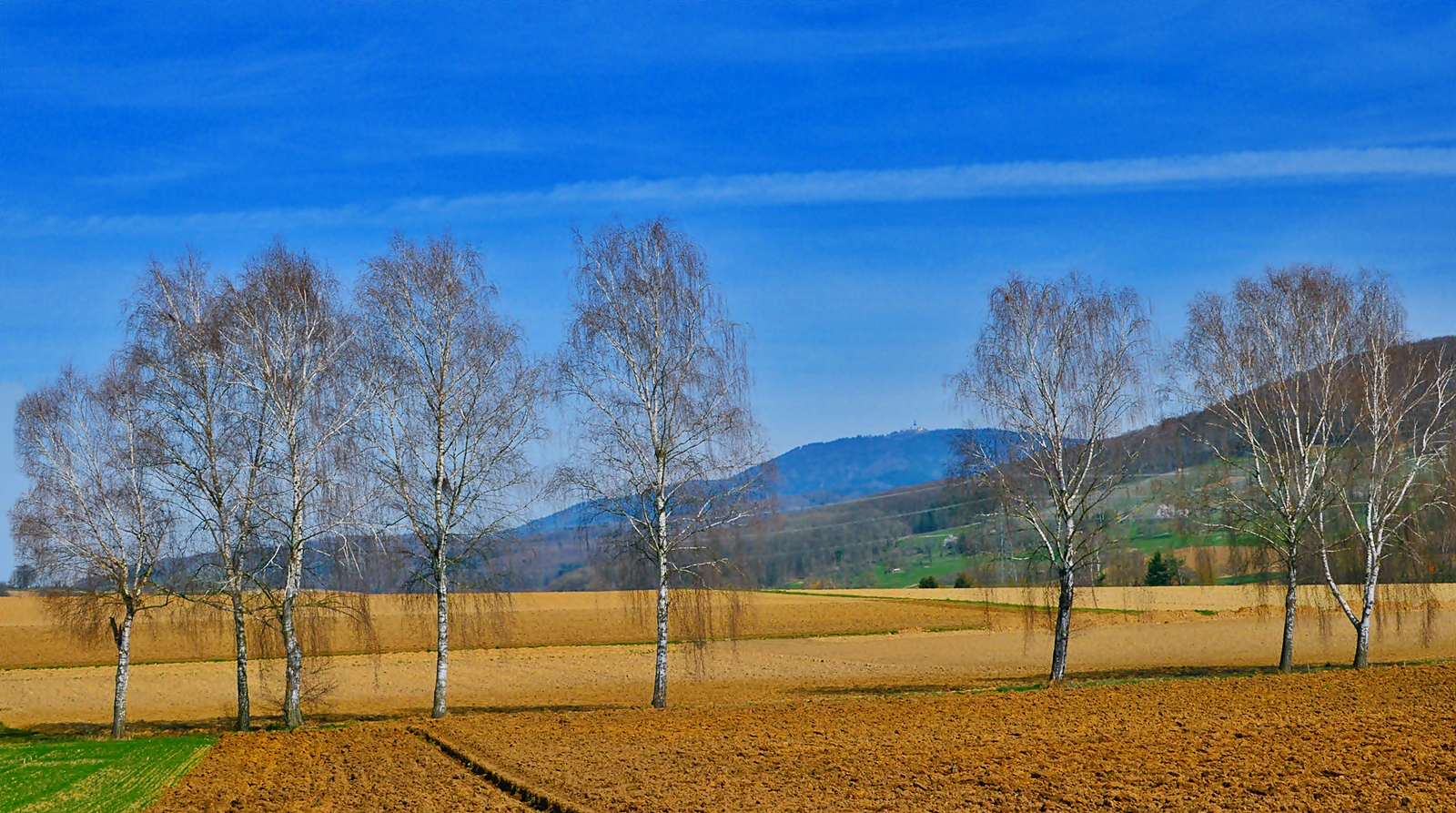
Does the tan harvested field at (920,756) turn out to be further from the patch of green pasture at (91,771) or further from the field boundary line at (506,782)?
the patch of green pasture at (91,771)

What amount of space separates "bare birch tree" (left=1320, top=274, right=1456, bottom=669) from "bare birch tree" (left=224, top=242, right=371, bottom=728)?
28175mm

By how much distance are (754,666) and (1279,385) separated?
2198 centimetres

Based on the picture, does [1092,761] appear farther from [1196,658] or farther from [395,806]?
[1196,658]

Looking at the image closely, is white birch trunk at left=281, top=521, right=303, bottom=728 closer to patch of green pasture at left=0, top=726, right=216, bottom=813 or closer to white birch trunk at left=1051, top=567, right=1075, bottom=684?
patch of green pasture at left=0, top=726, right=216, bottom=813

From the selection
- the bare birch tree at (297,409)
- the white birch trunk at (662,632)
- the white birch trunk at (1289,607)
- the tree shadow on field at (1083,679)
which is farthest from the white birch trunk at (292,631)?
the white birch trunk at (1289,607)

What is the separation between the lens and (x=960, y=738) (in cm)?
2061

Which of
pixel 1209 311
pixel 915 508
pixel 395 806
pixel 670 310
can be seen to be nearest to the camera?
pixel 395 806

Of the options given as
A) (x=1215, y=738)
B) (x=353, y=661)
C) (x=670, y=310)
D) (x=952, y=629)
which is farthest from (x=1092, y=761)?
(x=952, y=629)

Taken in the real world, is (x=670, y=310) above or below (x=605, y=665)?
above

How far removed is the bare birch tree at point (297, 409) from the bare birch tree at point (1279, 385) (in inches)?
999

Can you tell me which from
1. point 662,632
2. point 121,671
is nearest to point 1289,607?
point 662,632

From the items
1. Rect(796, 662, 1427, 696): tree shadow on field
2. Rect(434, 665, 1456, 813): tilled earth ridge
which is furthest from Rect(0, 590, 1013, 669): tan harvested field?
Rect(434, 665, 1456, 813): tilled earth ridge

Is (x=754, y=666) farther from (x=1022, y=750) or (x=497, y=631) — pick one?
(x=1022, y=750)

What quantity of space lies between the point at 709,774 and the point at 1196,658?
30.5 meters
